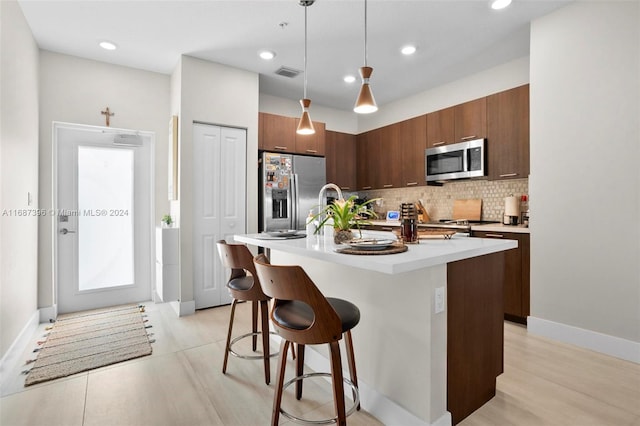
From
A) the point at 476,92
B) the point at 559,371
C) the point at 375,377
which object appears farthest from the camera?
the point at 476,92

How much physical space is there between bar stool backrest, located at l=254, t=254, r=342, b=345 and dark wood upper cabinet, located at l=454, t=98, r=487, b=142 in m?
3.28

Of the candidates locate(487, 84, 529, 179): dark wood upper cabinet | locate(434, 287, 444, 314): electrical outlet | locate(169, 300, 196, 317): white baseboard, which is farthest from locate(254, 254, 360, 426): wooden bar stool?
locate(487, 84, 529, 179): dark wood upper cabinet

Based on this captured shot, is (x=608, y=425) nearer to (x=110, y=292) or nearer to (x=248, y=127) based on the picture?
(x=248, y=127)

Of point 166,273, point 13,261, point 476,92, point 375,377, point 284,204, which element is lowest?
point 375,377

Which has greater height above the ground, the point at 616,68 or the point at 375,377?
the point at 616,68

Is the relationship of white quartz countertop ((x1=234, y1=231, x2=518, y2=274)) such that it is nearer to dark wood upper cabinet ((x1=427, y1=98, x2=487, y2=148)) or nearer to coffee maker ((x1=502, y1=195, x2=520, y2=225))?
coffee maker ((x1=502, y1=195, x2=520, y2=225))

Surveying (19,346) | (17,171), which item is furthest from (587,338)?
(17,171)

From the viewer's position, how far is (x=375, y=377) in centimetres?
180

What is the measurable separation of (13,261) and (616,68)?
485 centimetres

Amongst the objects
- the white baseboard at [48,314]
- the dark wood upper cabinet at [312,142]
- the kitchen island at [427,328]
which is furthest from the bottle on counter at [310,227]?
the white baseboard at [48,314]

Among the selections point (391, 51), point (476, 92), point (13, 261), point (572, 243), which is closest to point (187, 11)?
point (391, 51)

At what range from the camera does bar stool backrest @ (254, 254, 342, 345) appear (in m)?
1.30

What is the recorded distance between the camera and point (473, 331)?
1730mm

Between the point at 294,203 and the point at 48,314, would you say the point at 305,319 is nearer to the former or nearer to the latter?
the point at 294,203
